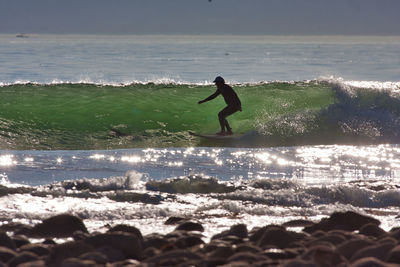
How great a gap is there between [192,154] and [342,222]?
8.00 meters

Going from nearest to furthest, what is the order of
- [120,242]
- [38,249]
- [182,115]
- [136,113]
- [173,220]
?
[38,249] < [120,242] < [173,220] < [182,115] < [136,113]

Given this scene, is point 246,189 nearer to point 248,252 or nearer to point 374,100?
point 248,252

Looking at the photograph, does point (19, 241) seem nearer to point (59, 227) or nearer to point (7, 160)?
point (59, 227)

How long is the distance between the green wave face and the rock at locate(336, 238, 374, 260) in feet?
38.5

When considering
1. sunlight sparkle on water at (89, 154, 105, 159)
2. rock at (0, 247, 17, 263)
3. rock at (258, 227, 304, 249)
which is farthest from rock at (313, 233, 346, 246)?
sunlight sparkle on water at (89, 154, 105, 159)

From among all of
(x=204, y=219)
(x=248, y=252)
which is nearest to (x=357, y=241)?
(x=248, y=252)

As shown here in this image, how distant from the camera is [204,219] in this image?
7.67 metres

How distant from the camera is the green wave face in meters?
18.0

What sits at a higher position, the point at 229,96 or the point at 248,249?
the point at 229,96

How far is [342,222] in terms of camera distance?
22.3ft

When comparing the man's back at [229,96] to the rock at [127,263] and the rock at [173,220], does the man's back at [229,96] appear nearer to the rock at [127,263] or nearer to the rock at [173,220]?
the rock at [173,220]

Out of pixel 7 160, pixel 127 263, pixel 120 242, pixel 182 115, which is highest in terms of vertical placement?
pixel 182 115

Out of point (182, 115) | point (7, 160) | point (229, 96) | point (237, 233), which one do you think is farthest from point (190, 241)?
point (182, 115)

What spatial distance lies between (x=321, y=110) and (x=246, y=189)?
11.0m
